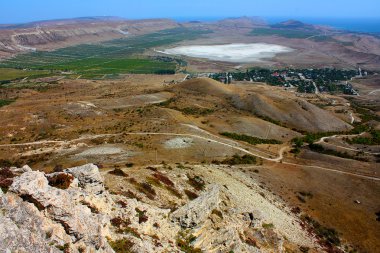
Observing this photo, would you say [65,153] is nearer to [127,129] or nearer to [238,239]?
[127,129]

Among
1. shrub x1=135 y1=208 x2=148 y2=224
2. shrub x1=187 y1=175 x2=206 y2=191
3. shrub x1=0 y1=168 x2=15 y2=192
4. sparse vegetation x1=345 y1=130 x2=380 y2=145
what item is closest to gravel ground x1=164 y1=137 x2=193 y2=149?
shrub x1=187 y1=175 x2=206 y2=191

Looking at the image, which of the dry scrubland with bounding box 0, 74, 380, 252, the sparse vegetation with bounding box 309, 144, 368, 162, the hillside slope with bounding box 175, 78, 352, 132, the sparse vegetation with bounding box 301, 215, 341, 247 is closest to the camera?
the dry scrubland with bounding box 0, 74, 380, 252

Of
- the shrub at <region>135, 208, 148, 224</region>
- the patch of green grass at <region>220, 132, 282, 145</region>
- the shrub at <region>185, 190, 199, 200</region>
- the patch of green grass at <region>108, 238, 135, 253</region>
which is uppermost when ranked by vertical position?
the patch of green grass at <region>108, 238, 135, 253</region>

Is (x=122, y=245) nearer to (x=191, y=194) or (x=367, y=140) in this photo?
(x=191, y=194)

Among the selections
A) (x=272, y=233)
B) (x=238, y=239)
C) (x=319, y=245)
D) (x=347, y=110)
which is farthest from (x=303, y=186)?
(x=347, y=110)

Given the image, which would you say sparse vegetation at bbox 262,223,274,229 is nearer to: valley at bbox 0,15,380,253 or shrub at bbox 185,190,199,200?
valley at bbox 0,15,380,253

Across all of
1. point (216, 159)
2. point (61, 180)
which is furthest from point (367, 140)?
point (61, 180)
